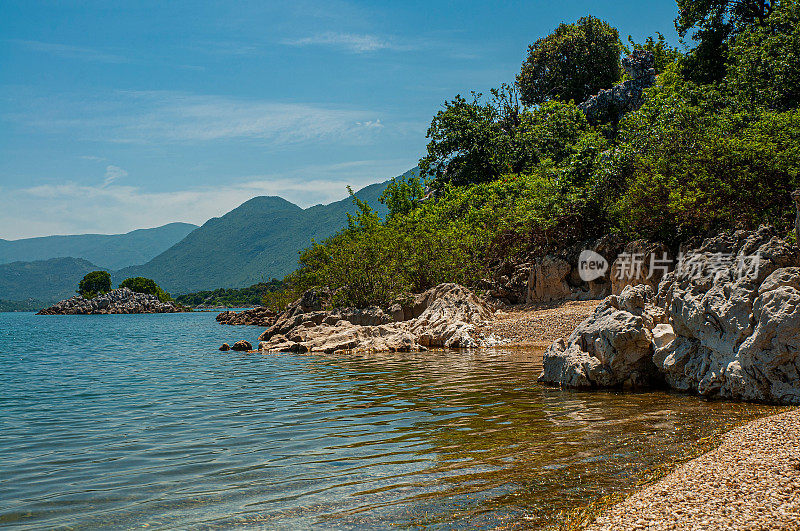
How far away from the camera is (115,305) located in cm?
12688

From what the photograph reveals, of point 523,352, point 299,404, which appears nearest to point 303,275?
point 523,352

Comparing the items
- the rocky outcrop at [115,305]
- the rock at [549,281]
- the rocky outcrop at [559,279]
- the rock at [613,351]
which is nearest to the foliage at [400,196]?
the rocky outcrop at [559,279]

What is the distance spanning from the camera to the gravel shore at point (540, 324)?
21.3 m

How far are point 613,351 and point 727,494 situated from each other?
21.5 ft

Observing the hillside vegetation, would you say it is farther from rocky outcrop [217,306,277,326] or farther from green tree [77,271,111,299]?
Result: green tree [77,271,111,299]

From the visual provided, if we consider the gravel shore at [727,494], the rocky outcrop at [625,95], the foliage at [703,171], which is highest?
the rocky outcrop at [625,95]

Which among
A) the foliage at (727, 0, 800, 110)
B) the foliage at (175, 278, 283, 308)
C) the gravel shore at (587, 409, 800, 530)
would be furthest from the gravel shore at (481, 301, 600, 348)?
the foliage at (175, 278, 283, 308)

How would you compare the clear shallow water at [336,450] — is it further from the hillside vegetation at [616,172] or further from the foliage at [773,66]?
the foliage at [773,66]

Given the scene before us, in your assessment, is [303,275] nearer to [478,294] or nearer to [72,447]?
[478,294]

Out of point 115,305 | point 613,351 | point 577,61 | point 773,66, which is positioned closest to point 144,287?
point 115,305

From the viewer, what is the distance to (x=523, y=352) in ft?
64.6

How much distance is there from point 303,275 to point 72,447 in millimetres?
37360

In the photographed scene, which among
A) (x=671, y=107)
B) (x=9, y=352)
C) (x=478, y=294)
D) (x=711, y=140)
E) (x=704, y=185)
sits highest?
(x=671, y=107)

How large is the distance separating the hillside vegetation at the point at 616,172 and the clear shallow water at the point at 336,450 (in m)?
11.4
